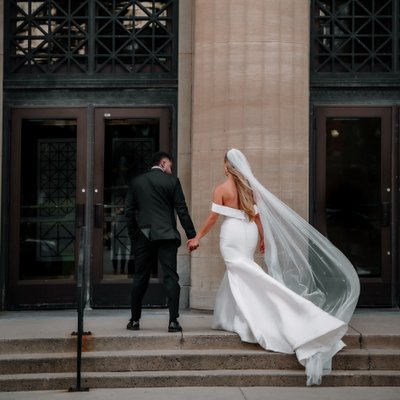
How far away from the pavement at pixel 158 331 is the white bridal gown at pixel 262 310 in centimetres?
39

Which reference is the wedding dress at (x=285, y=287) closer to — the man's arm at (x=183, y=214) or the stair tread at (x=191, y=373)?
the stair tread at (x=191, y=373)

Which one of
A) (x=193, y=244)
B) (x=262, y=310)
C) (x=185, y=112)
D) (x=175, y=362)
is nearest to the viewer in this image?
(x=175, y=362)

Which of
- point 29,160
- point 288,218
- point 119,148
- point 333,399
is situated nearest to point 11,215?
point 29,160

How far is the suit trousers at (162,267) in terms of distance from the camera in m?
9.92

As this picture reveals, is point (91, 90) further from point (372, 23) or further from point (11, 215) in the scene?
point (372, 23)

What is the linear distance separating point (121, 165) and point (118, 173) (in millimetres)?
117

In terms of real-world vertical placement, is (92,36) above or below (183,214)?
above

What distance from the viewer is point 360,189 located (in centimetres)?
Result: 1248

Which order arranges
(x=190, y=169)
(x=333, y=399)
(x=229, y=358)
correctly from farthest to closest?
1. (x=190, y=169)
2. (x=229, y=358)
3. (x=333, y=399)

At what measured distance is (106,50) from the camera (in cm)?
1246

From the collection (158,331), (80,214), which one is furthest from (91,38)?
(158,331)

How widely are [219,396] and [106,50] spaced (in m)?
5.54

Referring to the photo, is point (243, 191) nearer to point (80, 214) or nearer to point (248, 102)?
point (248, 102)

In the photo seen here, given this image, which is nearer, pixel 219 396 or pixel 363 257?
pixel 219 396
